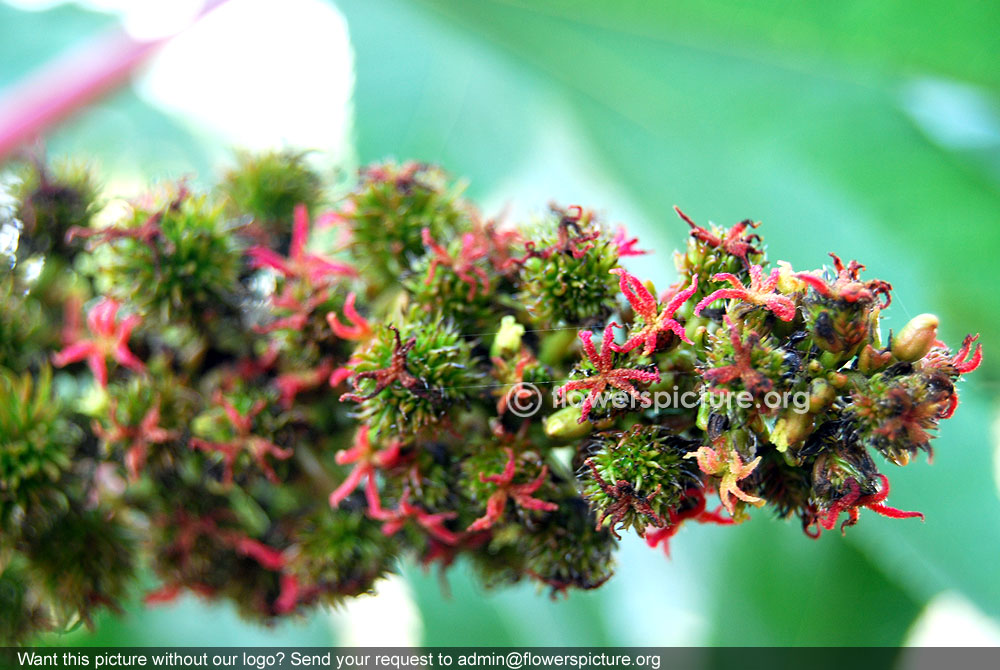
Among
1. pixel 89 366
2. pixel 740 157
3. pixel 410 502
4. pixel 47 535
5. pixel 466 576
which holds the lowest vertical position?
pixel 466 576

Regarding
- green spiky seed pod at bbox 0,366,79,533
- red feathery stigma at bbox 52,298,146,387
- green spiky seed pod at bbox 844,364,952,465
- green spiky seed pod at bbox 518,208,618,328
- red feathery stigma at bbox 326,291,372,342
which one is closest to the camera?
green spiky seed pod at bbox 844,364,952,465

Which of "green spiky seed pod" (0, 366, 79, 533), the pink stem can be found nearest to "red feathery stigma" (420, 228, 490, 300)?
"green spiky seed pod" (0, 366, 79, 533)

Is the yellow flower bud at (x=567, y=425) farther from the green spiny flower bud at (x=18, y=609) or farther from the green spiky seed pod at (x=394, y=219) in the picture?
the green spiny flower bud at (x=18, y=609)

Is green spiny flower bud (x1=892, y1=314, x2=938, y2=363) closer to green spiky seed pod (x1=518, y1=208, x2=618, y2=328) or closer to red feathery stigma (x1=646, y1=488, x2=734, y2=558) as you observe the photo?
red feathery stigma (x1=646, y1=488, x2=734, y2=558)

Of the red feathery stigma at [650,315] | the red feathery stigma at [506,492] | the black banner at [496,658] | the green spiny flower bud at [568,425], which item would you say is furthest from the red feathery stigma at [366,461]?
the black banner at [496,658]

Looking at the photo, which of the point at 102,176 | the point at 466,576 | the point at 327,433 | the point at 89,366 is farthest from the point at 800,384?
the point at 466,576

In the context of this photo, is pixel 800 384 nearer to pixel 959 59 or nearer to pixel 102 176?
pixel 959 59
